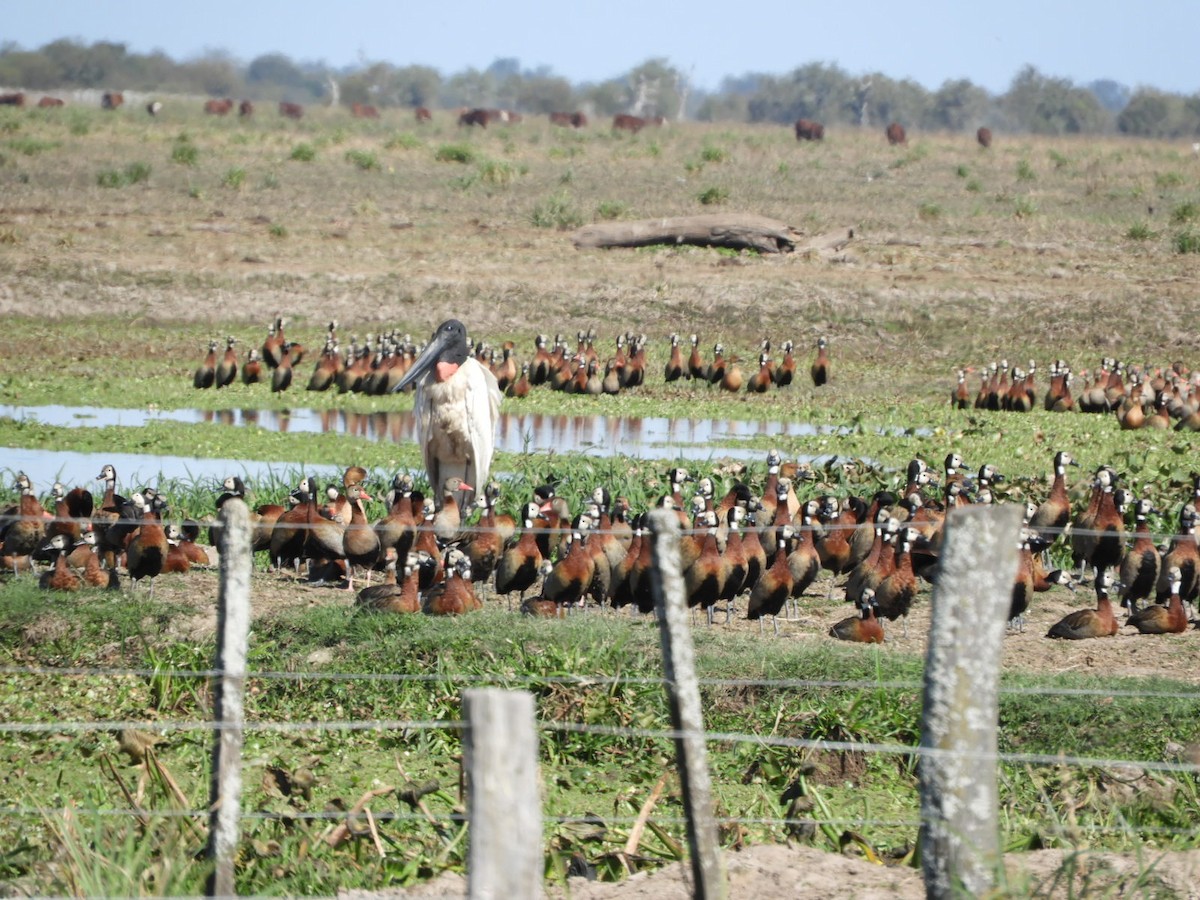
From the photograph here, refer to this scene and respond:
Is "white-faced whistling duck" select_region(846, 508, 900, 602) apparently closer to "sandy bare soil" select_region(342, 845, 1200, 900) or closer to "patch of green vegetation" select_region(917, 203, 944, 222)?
"sandy bare soil" select_region(342, 845, 1200, 900)

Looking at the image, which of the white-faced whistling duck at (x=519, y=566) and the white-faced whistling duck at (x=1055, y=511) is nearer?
the white-faced whistling duck at (x=519, y=566)

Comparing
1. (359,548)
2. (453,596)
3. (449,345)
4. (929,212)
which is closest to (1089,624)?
(453,596)

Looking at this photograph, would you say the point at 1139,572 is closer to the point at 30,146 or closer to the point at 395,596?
the point at 395,596

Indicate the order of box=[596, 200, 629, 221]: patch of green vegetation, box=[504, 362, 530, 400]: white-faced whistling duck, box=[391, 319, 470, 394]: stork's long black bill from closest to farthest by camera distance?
box=[391, 319, 470, 394]: stork's long black bill, box=[504, 362, 530, 400]: white-faced whistling duck, box=[596, 200, 629, 221]: patch of green vegetation

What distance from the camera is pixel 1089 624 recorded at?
30.3 feet

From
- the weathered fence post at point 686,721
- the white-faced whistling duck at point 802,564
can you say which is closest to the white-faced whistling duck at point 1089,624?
the white-faced whistling duck at point 802,564

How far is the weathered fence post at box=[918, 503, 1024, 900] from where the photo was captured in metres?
4.39

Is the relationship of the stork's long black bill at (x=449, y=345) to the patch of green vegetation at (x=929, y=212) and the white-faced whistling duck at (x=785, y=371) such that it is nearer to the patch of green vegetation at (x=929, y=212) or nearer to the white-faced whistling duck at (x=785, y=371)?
the white-faced whistling duck at (x=785, y=371)

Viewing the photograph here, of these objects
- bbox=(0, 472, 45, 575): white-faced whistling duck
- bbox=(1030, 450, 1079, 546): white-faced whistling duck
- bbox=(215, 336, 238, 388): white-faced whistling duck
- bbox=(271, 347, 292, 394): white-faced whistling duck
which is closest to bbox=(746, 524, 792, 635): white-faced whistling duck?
bbox=(1030, 450, 1079, 546): white-faced whistling duck

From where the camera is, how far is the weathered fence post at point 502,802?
351cm

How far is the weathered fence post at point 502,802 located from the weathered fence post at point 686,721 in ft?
3.52

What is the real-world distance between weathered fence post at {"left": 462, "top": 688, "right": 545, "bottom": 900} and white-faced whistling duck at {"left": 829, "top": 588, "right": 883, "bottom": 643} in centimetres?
582

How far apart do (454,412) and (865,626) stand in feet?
14.0

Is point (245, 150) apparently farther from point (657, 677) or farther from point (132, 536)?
point (657, 677)
